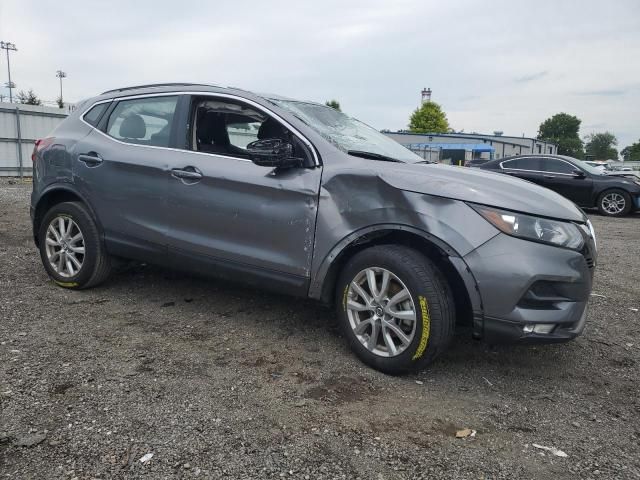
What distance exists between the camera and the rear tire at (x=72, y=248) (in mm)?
4352

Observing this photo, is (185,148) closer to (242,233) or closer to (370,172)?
(242,233)

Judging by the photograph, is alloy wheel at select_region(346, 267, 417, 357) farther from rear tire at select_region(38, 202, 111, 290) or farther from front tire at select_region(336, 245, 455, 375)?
rear tire at select_region(38, 202, 111, 290)

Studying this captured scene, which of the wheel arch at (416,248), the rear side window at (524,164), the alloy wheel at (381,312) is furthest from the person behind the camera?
the rear side window at (524,164)

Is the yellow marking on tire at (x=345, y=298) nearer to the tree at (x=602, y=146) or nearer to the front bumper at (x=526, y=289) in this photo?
the front bumper at (x=526, y=289)

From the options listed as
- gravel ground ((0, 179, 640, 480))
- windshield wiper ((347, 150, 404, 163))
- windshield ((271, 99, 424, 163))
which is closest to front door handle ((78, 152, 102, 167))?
gravel ground ((0, 179, 640, 480))

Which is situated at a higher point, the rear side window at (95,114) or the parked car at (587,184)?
the rear side window at (95,114)

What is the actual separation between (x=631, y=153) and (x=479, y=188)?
447ft

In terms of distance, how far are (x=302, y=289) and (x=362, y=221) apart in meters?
0.63

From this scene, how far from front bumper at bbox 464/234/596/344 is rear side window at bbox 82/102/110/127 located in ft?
10.9

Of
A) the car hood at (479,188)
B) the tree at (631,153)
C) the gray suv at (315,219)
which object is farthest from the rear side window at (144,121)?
the tree at (631,153)

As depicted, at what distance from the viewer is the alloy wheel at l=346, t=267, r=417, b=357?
3.05 metres

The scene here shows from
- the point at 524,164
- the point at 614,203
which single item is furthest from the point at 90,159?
the point at 614,203

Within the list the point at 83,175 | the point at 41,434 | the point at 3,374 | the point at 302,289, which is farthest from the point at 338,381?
the point at 83,175

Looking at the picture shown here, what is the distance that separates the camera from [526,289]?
9.21 ft
